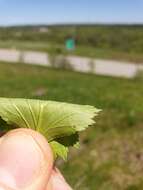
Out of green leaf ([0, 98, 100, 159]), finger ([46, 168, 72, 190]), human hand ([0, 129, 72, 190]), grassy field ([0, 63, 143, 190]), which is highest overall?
green leaf ([0, 98, 100, 159])

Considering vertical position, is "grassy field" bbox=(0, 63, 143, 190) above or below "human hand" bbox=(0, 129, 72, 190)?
below

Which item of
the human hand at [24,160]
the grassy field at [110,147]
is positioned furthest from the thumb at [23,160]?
the grassy field at [110,147]

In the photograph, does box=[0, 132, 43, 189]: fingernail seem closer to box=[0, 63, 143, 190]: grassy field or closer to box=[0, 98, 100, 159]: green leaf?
box=[0, 98, 100, 159]: green leaf

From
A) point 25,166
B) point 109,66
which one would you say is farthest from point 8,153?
point 109,66

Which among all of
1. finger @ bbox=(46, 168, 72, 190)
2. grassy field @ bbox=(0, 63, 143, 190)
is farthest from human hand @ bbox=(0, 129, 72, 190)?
grassy field @ bbox=(0, 63, 143, 190)

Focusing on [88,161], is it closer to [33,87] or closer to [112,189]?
[112,189]

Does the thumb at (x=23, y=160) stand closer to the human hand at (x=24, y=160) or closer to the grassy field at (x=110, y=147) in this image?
the human hand at (x=24, y=160)

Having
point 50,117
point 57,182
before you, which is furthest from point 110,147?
point 50,117

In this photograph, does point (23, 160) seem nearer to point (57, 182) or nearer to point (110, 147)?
point (57, 182)
